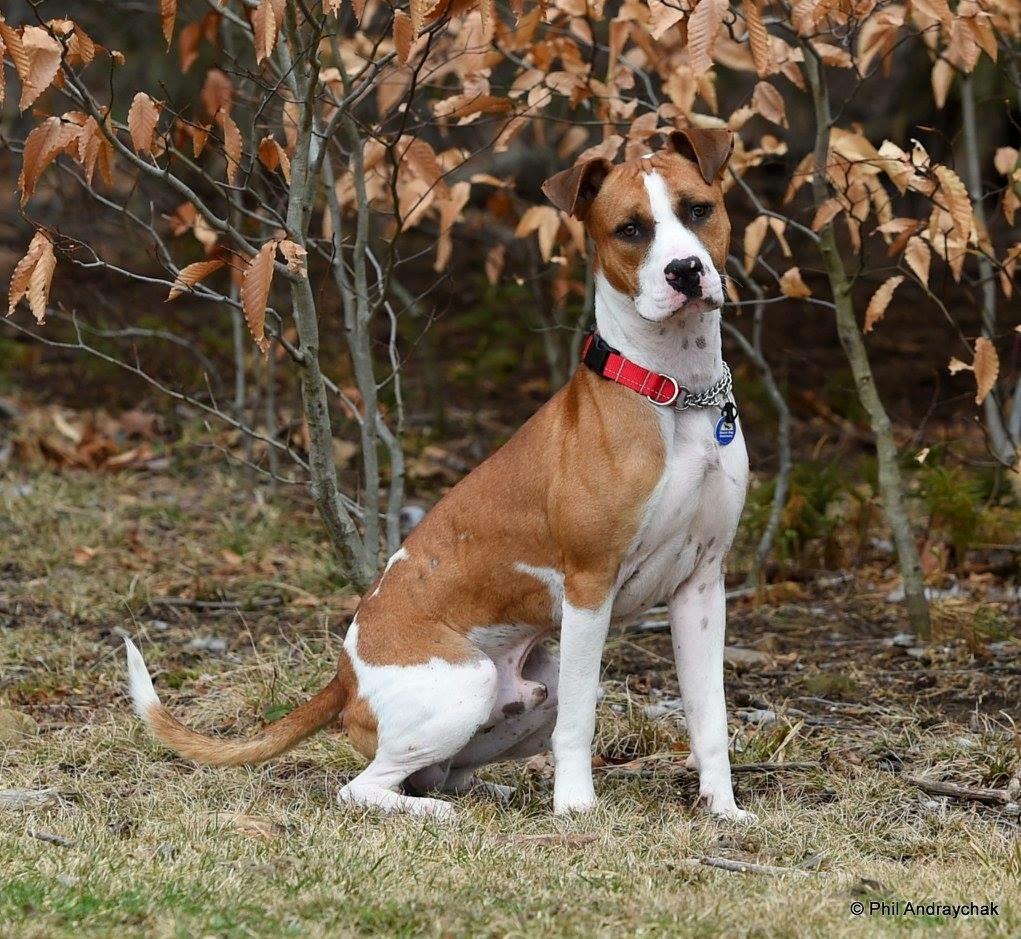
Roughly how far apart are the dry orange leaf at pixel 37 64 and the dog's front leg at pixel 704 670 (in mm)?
2188

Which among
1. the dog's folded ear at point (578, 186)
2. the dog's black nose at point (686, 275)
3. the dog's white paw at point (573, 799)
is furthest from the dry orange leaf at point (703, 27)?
the dog's white paw at point (573, 799)

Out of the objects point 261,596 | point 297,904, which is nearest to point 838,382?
point 261,596

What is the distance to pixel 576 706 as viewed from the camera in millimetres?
4379

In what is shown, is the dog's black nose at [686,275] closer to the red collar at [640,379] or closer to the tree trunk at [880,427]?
the red collar at [640,379]

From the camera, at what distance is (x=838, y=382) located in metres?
9.30

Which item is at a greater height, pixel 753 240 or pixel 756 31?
pixel 756 31

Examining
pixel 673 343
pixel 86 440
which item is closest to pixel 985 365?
pixel 673 343

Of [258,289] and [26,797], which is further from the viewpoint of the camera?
[26,797]

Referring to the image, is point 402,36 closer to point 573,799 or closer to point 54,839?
point 573,799

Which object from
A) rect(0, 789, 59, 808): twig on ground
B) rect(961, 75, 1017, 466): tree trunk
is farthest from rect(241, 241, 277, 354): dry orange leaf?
rect(961, 75, 1017, 466): tree trunk

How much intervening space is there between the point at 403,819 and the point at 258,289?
148cm

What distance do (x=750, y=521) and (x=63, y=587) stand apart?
10.00 feet

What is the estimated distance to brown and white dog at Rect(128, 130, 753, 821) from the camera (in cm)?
422

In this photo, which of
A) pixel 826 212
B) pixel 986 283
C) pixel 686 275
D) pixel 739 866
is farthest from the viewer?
pixel 986 283
